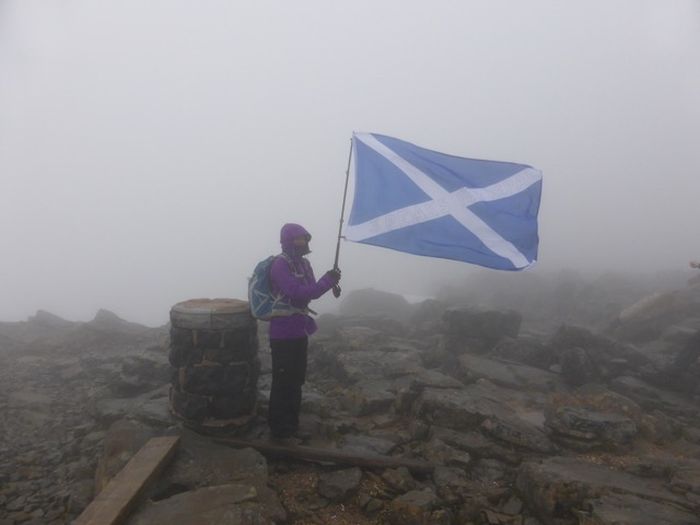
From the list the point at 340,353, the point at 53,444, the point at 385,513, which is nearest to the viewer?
the point at 385,513

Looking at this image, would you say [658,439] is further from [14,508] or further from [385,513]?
[14,508]

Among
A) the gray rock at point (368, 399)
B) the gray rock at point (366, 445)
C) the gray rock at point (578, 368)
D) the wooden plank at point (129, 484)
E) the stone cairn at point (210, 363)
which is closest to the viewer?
the wooden plank at point (129, 484)

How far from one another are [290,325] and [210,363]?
3.74 ft

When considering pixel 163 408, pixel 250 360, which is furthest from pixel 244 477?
pixel 163 408

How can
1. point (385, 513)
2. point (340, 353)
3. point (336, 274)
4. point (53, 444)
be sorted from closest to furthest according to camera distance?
point (385, 513), point (336, 274), point (53, 444), point (340, 353)

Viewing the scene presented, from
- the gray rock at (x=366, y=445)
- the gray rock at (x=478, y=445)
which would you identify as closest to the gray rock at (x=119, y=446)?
the gray rock at (x=366, y=445)

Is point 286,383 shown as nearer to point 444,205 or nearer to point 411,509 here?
point 411,509

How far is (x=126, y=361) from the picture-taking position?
27.3 feet

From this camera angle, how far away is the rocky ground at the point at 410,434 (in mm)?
4664

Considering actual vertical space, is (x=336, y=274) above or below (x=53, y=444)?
above

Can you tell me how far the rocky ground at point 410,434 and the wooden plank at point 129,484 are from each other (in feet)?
0.52

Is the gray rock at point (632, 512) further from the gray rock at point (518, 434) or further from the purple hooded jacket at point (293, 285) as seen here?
the purple hooded jacket at point (293, 285)

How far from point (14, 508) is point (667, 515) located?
659cm

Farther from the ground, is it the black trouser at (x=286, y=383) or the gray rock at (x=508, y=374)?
the black trouser at (x=286, y=383)
